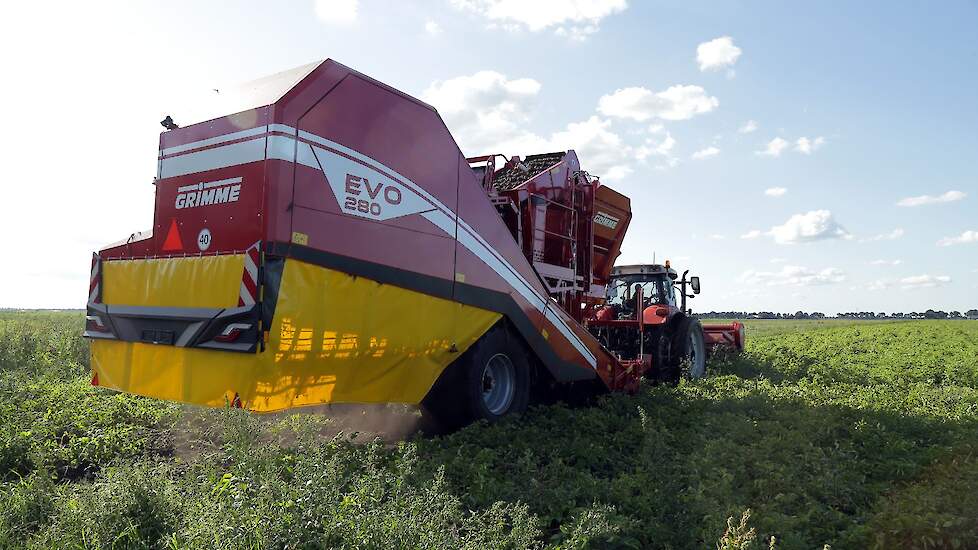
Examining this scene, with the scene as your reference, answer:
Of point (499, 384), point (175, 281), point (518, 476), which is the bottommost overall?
point (518, 476)

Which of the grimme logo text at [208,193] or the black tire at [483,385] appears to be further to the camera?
the black tire at [483,385]

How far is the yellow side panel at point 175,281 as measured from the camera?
203 inches

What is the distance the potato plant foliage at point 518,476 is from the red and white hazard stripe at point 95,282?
1358mm

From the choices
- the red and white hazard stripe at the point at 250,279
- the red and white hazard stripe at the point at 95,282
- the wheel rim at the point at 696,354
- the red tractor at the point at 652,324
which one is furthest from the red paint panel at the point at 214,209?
the wheel rim at the point at 696,354

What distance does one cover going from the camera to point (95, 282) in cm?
645

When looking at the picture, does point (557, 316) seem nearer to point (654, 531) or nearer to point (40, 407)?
point (654, 531)

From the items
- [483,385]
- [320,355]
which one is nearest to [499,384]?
[483,385]

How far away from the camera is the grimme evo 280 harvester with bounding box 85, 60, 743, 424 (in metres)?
5.07

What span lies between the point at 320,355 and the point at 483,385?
225 cm

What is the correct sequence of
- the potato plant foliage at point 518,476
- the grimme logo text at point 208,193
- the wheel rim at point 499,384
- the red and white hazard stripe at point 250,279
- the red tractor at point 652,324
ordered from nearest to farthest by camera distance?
1. the potato plant foliage at point 518,476
2. the red and white hazard stripe at point 250,279
3. the grimme logo text at point 208,193
4. the wheel rim at point 499,384
5. the red tractor at point 652,324

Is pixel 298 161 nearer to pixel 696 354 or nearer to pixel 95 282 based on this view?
pixel 95 282

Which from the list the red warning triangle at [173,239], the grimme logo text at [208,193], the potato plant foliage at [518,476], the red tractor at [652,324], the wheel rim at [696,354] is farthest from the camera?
the wheel rim at [696,354]

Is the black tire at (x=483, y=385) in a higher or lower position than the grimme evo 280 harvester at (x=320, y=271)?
lower

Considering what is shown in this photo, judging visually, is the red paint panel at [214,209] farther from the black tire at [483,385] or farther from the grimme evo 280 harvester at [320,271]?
the black tire at [483,385]
